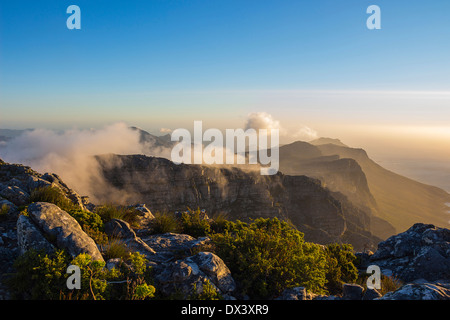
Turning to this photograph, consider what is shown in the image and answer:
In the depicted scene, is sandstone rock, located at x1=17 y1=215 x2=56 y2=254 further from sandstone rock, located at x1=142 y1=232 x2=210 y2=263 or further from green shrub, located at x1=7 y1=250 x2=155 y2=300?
sandstone rock, located at x1=142 y1=232 x2=210 y2=263

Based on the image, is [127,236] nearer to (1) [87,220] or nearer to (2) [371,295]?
(1) [87,220]

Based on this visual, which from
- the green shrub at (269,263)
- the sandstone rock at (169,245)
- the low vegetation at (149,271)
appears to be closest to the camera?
the low vegetation at (149,271)

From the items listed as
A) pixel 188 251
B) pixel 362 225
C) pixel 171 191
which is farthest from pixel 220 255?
pixel 362 225

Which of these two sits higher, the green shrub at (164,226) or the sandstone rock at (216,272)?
the sandstone rock at (216,272)

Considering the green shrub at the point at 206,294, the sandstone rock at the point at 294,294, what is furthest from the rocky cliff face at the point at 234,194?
the green shrub at the point at 206,294

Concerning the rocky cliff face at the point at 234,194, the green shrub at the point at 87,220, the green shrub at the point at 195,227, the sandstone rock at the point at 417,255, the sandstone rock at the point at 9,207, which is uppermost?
the sandstone rock at the point at 9,207

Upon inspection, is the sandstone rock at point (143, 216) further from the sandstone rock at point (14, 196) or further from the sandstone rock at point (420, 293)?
the sandstone rock at point (420, 293)

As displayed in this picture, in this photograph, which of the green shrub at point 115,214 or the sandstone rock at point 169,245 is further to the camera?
the green shrub at point 115,214

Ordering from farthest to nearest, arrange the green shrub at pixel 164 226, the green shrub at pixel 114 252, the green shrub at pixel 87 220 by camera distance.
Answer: the green shrub at pixel 164 226 < the green shrub at pixel 87 220 < the green shrub at pixel 114 252
